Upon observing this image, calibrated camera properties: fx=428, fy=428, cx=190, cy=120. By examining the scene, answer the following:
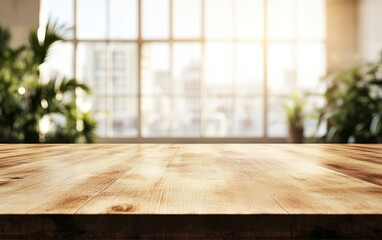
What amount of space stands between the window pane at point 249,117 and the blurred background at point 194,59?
2cm

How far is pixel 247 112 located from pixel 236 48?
1.20 meters

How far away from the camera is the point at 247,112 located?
7.90m

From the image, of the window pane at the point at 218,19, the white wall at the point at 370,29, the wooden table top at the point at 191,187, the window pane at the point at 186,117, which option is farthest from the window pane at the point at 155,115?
the wooden table top at the point at 191,187

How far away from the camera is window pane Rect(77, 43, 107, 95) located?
7.96 meters

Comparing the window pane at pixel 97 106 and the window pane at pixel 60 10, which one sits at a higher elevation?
the window pane at pixel 60 10

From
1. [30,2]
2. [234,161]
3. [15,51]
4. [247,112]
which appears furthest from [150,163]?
[30,2]

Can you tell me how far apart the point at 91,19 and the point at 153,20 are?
1175mm

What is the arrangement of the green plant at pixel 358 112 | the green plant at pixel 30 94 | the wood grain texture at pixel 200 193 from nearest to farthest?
the wood grain texture at pixel 200 193
the green plant at pixel 30 94
the green plant at pixel 358 112

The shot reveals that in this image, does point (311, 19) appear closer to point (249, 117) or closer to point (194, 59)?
point (249, 117)

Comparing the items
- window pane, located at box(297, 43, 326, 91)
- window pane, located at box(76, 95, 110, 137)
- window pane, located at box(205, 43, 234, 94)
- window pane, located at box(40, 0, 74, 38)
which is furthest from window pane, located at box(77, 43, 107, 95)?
window pane, located at box(297, 43, 326, 91)

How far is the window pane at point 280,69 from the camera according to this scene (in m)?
7.82

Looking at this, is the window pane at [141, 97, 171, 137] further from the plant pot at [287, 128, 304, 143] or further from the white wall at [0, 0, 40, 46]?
the white wall at [0, 0, 40, 46]

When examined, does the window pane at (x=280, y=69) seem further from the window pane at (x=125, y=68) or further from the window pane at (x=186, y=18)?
the window pane at (x=125, y=68)

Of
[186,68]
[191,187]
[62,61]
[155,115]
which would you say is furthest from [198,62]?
[191,187]
